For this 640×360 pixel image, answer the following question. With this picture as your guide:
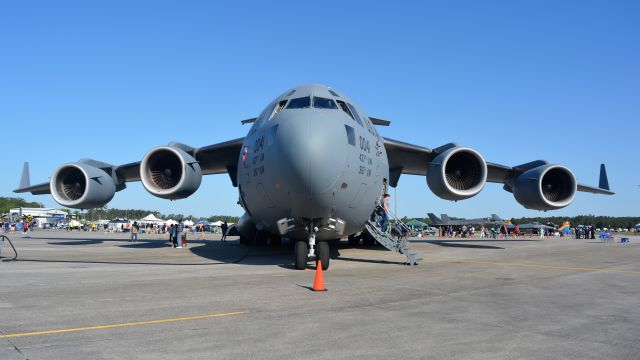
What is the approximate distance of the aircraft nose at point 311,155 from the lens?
→ 941cm

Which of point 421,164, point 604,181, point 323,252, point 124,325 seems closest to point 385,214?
point 323,252

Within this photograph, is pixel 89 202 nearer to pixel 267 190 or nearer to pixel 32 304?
pixel 267 190

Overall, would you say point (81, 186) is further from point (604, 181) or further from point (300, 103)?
point (604, 181)

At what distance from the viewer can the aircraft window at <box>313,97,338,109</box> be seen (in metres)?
11.0

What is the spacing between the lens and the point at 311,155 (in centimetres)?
939

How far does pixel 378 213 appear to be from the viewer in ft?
45.7

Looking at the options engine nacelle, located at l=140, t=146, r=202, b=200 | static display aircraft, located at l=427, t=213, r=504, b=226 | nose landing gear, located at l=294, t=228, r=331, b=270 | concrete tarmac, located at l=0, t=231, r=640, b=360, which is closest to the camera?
concrete tarmac, located at l=0, t=231, r=640, b=360

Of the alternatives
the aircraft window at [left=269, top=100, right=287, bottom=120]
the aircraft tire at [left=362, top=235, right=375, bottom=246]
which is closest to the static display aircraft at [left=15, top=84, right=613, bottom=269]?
the aircraft window at [left=269, top=100, right=287, bottom=120]

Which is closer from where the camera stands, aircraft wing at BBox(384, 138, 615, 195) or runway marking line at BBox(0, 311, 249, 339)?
runway marking line at BBox(0, 311, 249, 339)

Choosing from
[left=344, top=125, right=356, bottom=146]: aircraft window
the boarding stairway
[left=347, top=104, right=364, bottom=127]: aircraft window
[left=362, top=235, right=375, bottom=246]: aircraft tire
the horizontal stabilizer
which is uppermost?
the horizontal stabilizer

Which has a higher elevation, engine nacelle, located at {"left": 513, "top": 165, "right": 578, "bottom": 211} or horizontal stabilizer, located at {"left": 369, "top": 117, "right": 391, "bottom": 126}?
horizontal stabilizer, located at {"left": 369, "top": 117, "right": 391, "bottom": 126}

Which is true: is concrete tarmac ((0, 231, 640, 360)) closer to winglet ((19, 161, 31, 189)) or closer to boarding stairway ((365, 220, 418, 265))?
boarding stairway ((365, 220, 418, 265))

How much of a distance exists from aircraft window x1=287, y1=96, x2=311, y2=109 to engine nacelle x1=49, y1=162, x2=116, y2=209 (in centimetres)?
940

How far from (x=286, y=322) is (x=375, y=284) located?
3482 mm
